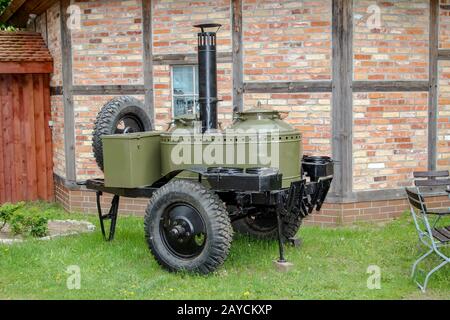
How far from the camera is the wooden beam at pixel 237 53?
920cm

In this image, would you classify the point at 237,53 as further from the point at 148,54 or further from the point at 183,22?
the point at 148,54

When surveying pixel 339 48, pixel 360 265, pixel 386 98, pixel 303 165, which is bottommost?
pixel 360 265

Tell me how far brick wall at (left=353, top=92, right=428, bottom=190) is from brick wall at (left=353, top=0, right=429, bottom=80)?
33 cm

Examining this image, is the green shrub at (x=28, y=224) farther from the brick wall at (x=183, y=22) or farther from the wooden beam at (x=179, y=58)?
the brick wall at (x=183, y=22)

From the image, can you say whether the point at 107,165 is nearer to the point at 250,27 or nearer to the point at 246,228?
the point at 246,228

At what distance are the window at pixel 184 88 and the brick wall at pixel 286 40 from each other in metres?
0.89

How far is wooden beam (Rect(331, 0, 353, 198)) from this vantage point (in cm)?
879

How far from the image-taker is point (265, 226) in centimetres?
795

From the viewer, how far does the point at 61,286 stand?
6.24m

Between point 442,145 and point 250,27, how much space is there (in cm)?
341

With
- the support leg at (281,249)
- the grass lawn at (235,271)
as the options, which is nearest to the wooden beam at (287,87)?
the grass lawn at (235,271)

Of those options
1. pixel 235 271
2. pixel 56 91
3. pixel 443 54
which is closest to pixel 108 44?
pixel 56 91
